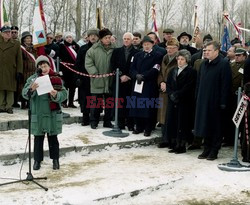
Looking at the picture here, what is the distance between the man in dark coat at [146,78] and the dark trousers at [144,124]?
0.37ft

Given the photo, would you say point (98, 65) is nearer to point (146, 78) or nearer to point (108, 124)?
point (146, 78)

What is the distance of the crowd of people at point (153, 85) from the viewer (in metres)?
6.99

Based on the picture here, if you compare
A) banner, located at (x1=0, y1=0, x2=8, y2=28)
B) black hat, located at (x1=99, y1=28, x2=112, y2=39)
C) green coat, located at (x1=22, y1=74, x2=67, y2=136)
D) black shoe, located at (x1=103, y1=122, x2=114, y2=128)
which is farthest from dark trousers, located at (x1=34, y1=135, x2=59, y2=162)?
banner, located at (x1=0, y1=0, x2=8, y2=28)

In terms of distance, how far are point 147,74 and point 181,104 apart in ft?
3.39

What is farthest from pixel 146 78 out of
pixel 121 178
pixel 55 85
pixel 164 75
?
pixel 121 178

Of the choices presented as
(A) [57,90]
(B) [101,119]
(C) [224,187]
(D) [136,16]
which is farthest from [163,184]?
(D) [136,16]

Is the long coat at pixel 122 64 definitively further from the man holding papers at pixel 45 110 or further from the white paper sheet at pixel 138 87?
the man holding papers at pixel 45 110

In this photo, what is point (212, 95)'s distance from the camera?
7000 mm

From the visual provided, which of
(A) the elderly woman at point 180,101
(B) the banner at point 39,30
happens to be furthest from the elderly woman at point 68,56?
(A) the elderly woman at point 180,101

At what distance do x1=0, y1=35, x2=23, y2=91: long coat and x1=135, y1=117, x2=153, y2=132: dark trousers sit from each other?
2988 millimetres

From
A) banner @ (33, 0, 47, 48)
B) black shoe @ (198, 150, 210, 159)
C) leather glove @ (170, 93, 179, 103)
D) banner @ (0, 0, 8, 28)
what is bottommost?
black shoe @ (198, 150, 210, 159)

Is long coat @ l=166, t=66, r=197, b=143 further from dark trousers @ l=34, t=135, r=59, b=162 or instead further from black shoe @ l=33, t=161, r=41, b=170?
black shoe @ l=33, t=161, r=41, b=170

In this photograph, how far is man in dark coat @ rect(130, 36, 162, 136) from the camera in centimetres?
801

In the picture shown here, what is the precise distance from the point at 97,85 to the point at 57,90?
2521 millimetres
